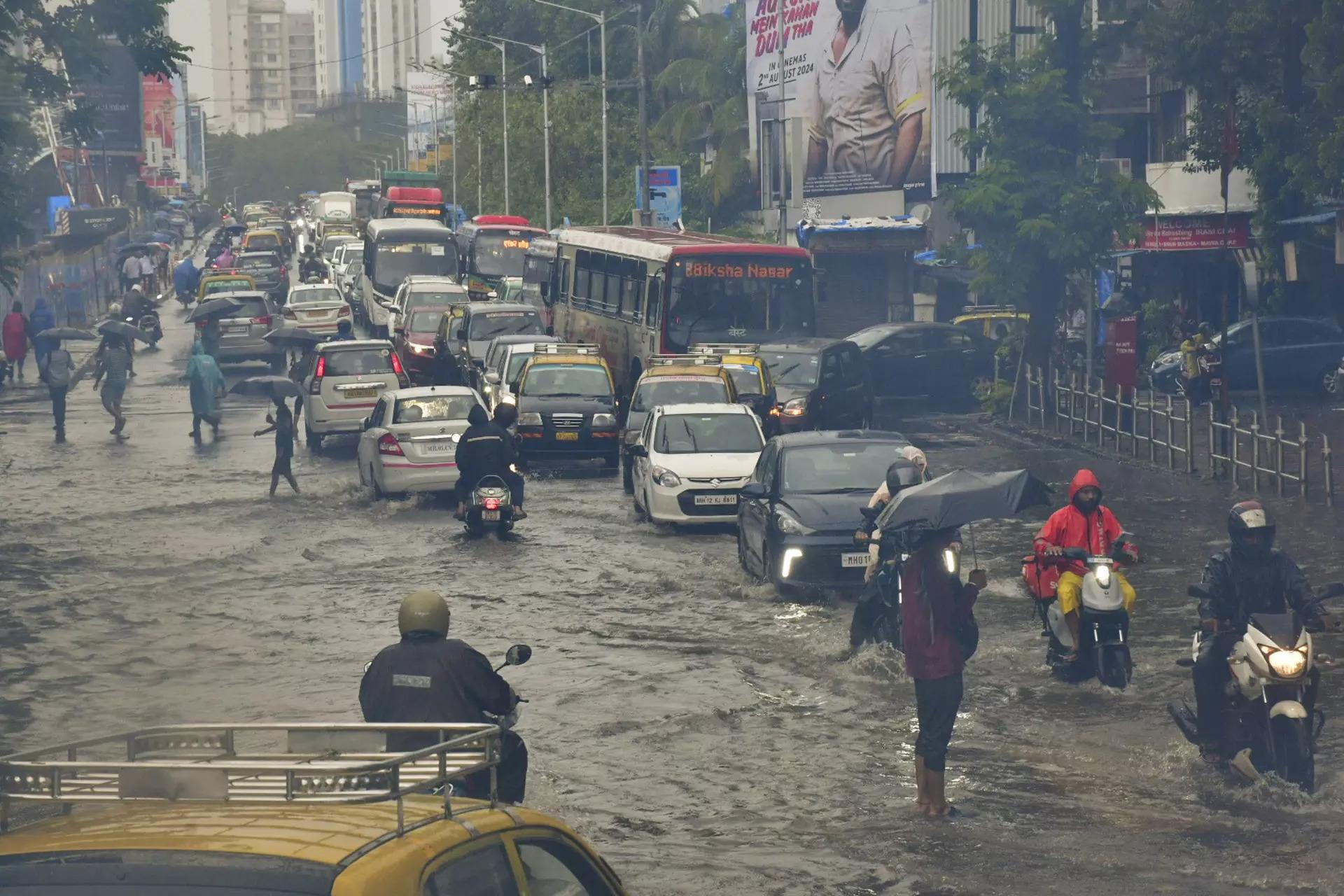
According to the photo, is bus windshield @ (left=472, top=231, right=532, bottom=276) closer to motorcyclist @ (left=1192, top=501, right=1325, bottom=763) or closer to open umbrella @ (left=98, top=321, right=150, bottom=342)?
open umbrella @ (left=98, top=321, right=150, bottom=342)

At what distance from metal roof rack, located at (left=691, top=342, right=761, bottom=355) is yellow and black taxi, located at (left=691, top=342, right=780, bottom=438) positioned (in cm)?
82

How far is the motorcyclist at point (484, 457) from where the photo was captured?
841 inches

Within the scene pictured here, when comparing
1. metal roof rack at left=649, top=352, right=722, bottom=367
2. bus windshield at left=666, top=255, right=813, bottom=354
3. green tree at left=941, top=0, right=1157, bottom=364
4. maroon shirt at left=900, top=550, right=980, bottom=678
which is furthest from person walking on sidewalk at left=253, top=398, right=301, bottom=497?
maroon shirt at left=900, top=550, right=980, bottom=678

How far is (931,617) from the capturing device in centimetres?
1009

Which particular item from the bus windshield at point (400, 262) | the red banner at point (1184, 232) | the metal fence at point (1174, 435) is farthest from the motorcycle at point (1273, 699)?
the bus windshield at point (400, 262)

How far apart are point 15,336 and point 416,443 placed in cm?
2049

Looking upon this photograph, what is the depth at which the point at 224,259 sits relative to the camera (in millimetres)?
76312

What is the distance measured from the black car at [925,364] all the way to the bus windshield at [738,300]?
247cm

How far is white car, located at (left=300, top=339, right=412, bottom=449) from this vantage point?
30469 millimetres

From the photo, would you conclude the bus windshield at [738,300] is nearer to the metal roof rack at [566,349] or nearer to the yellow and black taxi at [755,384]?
the yellow and black taxi at [755,384]

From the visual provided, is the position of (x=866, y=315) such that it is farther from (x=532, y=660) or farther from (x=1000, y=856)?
(x=1000, y=856)

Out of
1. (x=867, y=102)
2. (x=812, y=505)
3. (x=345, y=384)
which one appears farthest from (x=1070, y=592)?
(x=867, y=102)

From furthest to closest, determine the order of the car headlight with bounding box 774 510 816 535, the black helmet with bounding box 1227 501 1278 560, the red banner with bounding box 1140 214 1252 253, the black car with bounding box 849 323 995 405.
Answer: the red banner with bounding box 1140 214 1252 253 < the black car with bounding box 849 323 995 405 < the car headlight with bounding box 774 510 816 535 < the black helmet with bounding box 1227 501 1278 560

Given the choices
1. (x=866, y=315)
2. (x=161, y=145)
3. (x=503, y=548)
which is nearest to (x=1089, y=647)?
(x=503, y=548)
